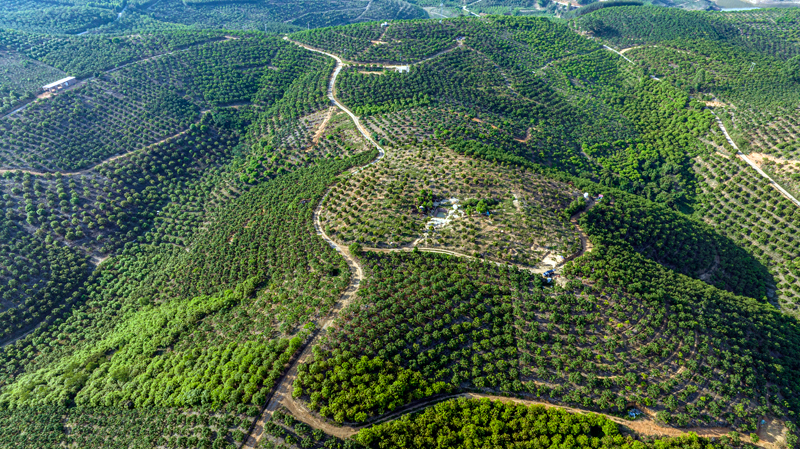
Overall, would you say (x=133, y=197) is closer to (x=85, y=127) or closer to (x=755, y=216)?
(x=85, y=127)

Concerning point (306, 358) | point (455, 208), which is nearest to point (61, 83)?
point (306, 358)

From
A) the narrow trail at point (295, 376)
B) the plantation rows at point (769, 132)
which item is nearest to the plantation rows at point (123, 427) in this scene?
the narrow trail at point (295, 376)

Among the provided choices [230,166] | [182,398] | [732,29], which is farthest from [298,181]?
[732,29]

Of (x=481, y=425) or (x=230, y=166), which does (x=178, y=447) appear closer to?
(x=481, y=425)

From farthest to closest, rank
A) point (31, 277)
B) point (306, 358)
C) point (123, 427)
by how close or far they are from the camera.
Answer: point (31, 277) → point (306, 358) → point (123, 427)

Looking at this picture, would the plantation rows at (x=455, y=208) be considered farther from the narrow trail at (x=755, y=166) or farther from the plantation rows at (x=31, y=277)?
the plantation rows at (x=31, y=277)
